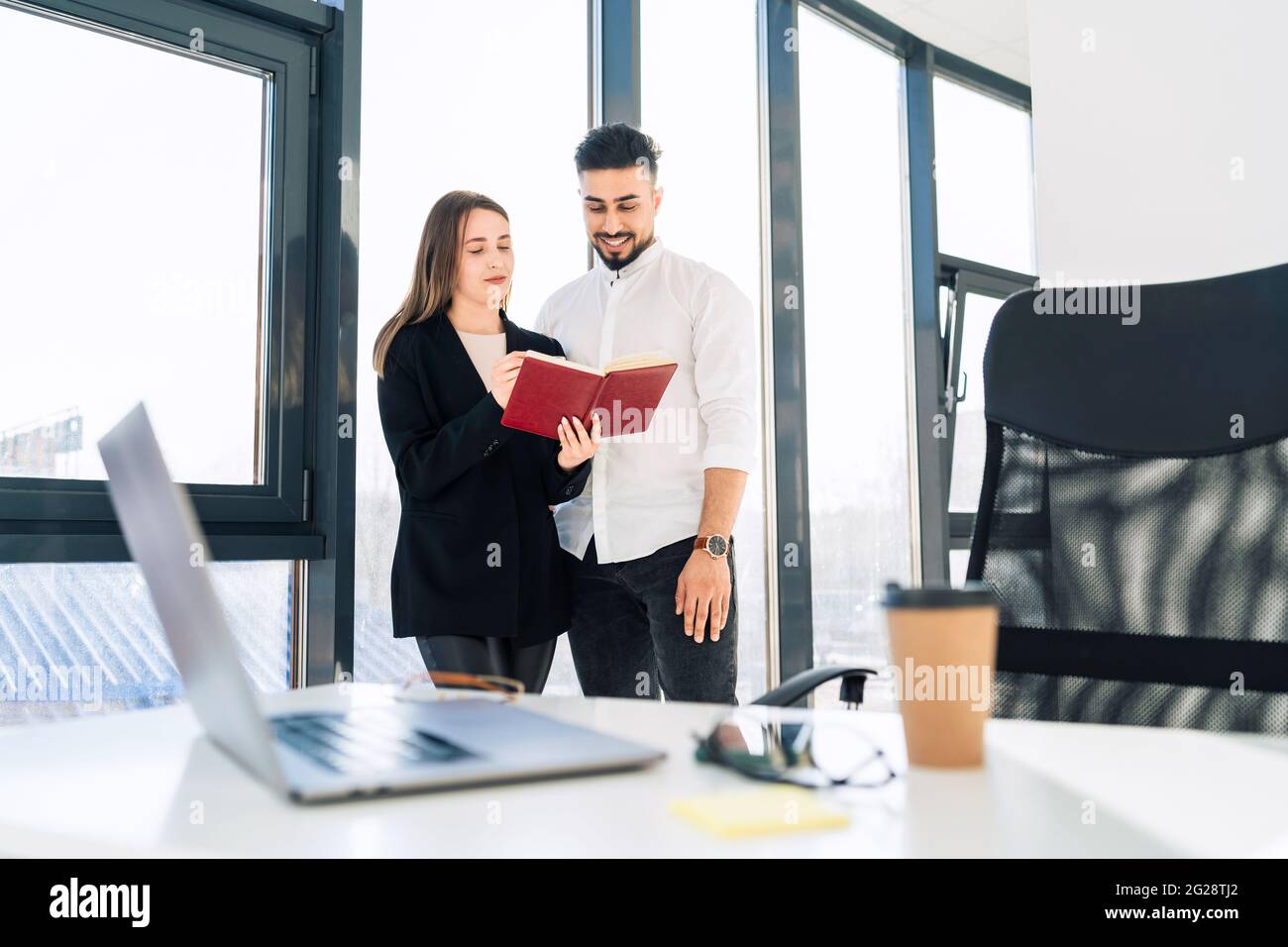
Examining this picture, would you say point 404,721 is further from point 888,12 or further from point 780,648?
point 888,12

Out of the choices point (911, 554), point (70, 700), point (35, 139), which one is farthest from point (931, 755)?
point (911, 554)

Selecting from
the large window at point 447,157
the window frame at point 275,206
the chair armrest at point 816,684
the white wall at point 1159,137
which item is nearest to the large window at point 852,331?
the white wall at point 1159,137

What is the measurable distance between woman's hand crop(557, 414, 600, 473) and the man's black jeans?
0.25m

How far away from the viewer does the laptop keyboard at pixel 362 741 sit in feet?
2.14

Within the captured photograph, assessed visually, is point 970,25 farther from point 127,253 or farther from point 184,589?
point 184,589

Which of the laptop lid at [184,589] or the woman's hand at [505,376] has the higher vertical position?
the woman's hand at [505,376]

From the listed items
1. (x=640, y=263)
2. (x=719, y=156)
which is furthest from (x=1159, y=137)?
(x=640, y=263)

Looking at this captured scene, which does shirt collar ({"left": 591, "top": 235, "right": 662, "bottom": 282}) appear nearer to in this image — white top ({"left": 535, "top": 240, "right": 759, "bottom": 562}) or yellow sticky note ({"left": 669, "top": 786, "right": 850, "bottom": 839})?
white top ({"left": 535, "top": 240, "right": 759, "bottom": 562})

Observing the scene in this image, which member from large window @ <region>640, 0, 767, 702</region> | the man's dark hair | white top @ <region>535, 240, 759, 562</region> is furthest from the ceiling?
white top @ <region>535, 240, 759, 562</region>

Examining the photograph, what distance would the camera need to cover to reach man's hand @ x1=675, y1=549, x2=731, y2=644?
1.89 meters

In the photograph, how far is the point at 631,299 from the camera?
82.3 inches

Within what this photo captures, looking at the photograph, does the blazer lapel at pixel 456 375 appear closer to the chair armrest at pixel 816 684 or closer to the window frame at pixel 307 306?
the window frame at pixel 307 306

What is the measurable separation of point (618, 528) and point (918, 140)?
295cm

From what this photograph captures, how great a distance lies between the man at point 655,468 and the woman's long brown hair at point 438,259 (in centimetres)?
27
